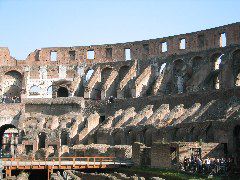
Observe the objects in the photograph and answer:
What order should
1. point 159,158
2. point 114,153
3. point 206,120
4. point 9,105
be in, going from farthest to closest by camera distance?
point 9,105 < point 114,153 < point 206,120 < point 159,158

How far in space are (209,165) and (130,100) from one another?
85.3 ft

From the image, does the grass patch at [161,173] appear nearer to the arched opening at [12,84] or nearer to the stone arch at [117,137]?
the stone arch at [117,137]

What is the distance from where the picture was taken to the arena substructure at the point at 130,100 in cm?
3450

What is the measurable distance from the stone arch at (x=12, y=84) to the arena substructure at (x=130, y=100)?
137mm

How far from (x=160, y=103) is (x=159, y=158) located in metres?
17.3

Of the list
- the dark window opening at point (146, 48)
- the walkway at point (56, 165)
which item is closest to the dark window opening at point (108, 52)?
the dark window opening at point (146, 48)

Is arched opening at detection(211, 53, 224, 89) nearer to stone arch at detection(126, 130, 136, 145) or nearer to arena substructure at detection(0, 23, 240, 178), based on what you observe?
arena substructure at detection(0, 23, 240, 178)

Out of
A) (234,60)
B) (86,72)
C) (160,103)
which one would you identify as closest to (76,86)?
(86,72)

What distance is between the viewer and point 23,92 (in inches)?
2349

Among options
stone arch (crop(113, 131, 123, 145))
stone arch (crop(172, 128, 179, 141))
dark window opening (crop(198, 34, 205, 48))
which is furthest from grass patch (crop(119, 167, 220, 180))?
dark window opening (crop(198, 34, 205, 48))

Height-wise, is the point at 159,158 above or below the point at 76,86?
below

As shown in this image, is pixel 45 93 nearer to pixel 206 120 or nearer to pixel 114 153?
pixel 114 153

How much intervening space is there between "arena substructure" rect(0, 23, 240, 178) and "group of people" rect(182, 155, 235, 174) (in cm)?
133

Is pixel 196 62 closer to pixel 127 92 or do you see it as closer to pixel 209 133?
pixel 127 92
